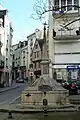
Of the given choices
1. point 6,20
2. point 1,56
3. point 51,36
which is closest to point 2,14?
point 6,20

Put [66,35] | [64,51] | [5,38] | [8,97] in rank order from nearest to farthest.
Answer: [8,97] → [66,35] → [64,51] → [5,38]

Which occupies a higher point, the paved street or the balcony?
the balcony

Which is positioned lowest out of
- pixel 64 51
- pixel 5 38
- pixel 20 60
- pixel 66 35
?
pixel 64 51

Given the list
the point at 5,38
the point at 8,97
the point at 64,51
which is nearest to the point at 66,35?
the point at 64,51

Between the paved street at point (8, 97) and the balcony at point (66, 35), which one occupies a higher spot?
the balcony at point (66, 35)

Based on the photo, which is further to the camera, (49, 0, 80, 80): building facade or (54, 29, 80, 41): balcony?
(49, 0, 80, 80): building facade

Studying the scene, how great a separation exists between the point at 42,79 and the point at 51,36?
2043cm

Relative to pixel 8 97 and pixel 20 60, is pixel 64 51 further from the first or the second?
pixel 20 60

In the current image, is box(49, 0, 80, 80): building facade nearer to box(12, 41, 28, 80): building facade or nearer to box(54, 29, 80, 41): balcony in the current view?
box(54, 29, 80, 41): balcony

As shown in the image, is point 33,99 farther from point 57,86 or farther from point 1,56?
point 1,56

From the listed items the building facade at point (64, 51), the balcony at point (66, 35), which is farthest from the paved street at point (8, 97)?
the balcony at point (66, 35)

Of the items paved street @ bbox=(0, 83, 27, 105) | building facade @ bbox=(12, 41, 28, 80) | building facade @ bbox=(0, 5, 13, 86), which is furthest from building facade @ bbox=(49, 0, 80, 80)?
building facade @ bbox=(12, 41, 28, 80)

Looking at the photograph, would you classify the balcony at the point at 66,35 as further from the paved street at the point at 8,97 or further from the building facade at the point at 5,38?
the building facade at the point at 5,38

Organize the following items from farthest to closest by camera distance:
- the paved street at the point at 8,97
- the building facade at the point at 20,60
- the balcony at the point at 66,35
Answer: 1. the building facade at the point at 20,60
2. the balcony at the point at 66,35
3. the paved street at the point at 8,97
